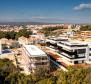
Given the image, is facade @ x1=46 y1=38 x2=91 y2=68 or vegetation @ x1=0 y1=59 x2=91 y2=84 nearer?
vegetation @ x1=0 y1=59 x2=91 y2=84

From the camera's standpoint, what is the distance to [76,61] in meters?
39.1

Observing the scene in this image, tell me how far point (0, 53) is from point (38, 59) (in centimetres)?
1886

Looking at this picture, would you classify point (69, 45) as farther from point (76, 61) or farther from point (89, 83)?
point (89, 83)

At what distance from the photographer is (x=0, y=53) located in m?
51.2

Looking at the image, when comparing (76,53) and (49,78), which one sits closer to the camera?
(49,78)

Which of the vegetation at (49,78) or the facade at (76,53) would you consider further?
the facade at (76,53)

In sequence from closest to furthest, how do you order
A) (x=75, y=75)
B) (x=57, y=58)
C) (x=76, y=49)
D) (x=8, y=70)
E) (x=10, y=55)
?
(x=75, y=75)
(x=8, y=70)
(x=76, y=49)
(x=57, y=58)
(x=10, y=55)

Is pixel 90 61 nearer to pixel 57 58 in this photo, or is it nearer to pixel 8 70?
pixel 57 58

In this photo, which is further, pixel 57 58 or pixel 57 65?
pixel 57 58

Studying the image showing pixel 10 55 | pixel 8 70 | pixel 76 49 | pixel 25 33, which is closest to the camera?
pixel 8 70

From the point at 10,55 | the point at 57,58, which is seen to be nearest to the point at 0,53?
the point at 10,55

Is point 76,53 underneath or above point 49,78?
above

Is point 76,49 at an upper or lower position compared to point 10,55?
upper

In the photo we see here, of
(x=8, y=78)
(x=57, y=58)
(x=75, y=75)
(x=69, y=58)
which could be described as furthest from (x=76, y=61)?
(x=8, y=78)
